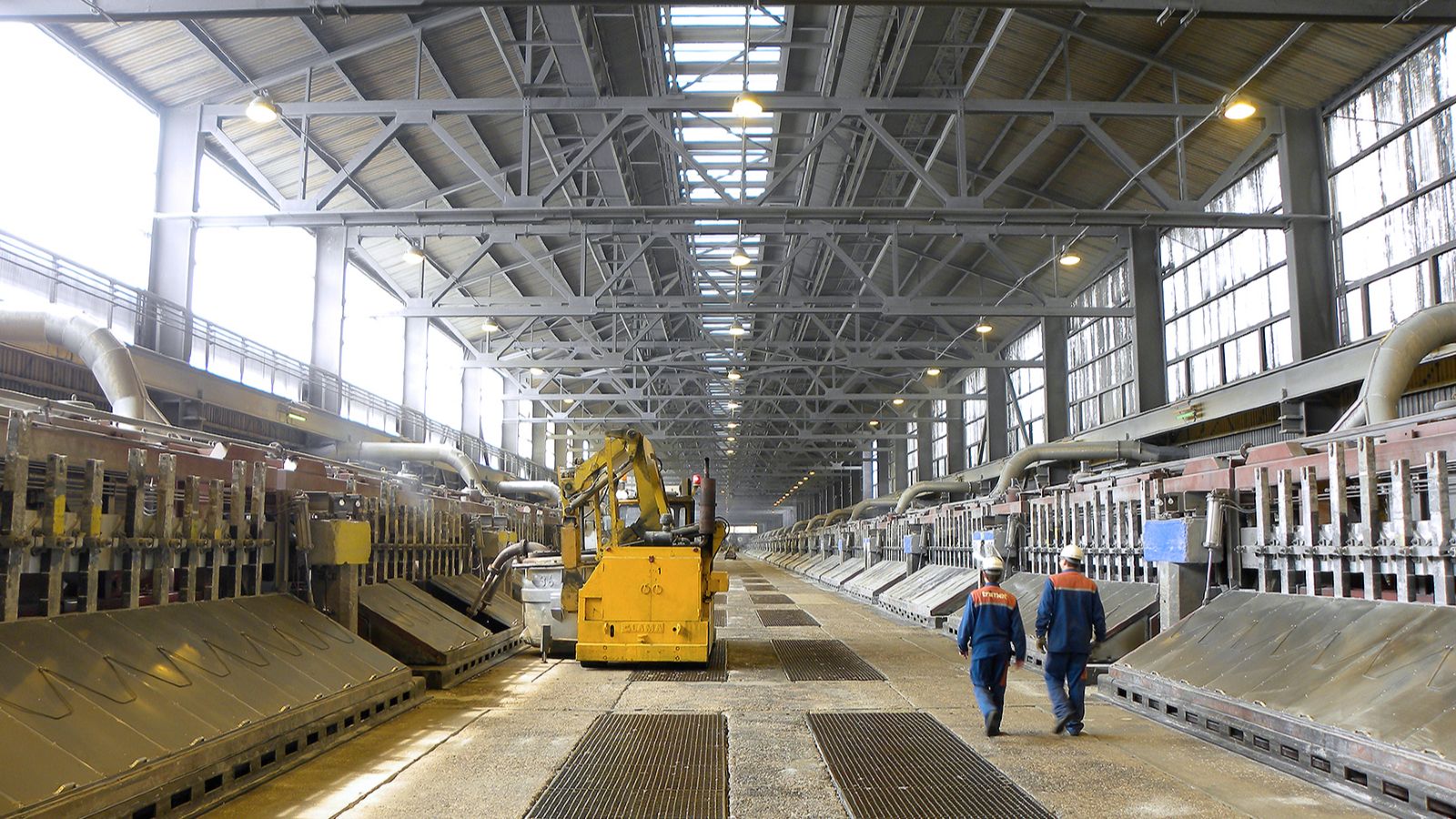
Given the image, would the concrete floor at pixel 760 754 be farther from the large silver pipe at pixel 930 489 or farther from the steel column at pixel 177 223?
the large silver pipe at pixel 930 489

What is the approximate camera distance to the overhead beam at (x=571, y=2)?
9141 mm

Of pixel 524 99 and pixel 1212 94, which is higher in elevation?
pixel 1212 94

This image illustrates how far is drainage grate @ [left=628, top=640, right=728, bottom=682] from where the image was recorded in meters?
10.9

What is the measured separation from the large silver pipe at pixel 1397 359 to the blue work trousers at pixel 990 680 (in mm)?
7362

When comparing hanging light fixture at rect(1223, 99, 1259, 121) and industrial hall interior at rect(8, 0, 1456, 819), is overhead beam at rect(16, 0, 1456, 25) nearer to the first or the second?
industrial hall interior at rect(8, 0, 1456, 819)

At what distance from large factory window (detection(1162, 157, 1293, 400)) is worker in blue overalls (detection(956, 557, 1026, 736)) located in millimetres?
13396

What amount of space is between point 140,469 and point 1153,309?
823 inches

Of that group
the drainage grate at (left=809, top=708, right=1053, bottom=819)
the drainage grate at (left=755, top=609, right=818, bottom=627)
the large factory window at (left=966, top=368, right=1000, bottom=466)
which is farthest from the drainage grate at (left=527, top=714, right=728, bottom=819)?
the large factory window at (left=966, top=368, right=1000, bottom=466)

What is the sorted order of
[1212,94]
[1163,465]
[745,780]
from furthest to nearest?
1. [1212,94]
2. [1163,465]
3. [745,780]

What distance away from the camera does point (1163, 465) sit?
10.7m

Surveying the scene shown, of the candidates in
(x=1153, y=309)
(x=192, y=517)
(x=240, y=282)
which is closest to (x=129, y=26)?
(x=240, y=282)

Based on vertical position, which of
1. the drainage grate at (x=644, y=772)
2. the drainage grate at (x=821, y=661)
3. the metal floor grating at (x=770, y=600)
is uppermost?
the drainage grate at (x=644, y=772)

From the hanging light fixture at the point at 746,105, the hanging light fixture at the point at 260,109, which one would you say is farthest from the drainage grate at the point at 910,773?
the hanging light fixture at the point at 260,109

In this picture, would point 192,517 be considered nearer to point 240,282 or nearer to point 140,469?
point 140,469
